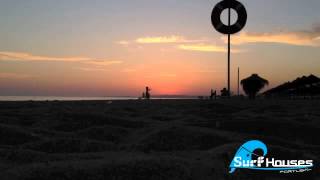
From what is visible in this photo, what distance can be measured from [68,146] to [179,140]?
2.50 metres

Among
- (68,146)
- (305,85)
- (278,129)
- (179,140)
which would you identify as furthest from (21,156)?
(305,85)

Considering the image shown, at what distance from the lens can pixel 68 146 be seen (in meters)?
9.32

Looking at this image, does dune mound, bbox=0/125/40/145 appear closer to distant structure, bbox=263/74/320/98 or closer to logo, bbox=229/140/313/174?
logo, bbox=229/140/313/174

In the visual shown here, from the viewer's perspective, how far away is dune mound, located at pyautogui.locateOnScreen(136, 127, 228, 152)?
385 inches

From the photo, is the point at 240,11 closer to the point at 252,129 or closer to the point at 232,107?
the point at 232,107

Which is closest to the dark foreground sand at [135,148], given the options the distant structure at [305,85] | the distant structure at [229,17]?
the distant structure at [229,17]

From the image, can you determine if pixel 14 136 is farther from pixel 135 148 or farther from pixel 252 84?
pixel 252 84

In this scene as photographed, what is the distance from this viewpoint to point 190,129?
36.7ft

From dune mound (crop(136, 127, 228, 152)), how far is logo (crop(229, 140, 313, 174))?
2288mm

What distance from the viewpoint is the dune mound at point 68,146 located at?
9.08 m

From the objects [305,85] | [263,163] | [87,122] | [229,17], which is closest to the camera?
[263,163]

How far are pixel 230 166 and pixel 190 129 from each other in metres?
4.50

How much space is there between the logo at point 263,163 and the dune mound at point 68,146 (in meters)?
3.11

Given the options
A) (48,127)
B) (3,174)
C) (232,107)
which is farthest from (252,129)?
(232,107)
